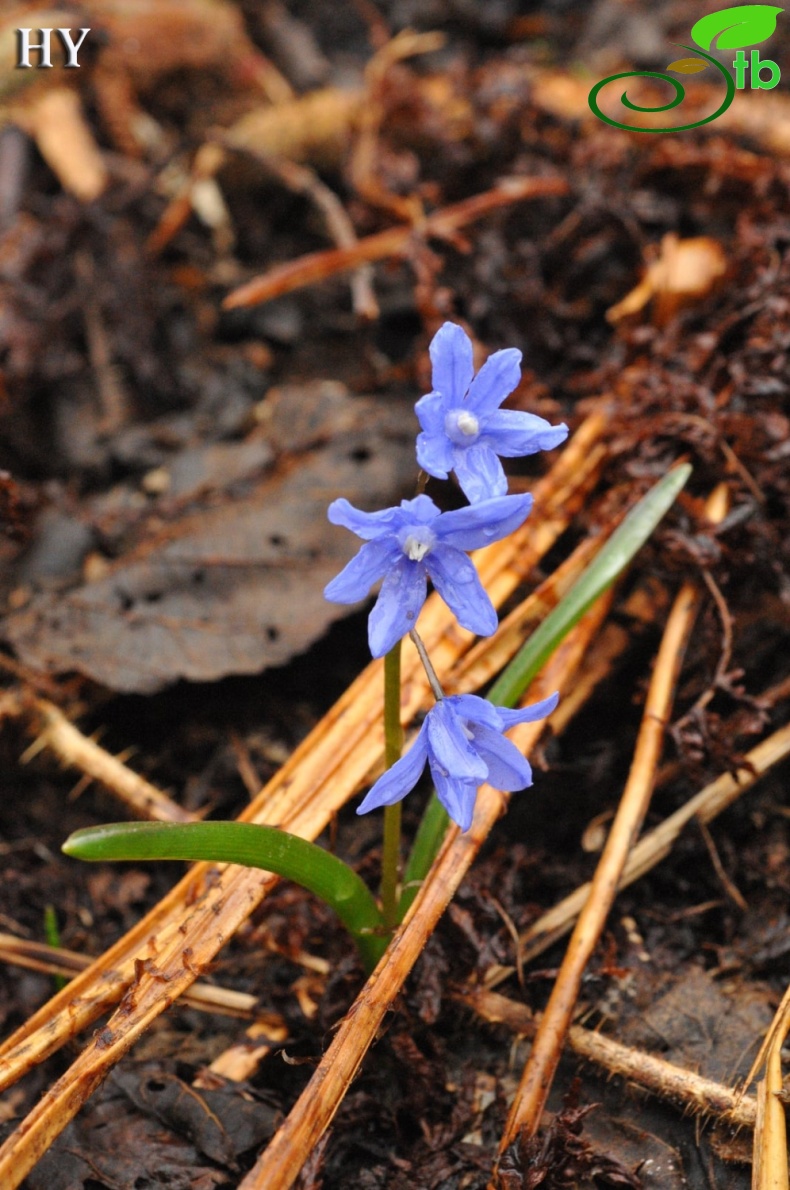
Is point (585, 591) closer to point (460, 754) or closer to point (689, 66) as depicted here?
point (460, 754)

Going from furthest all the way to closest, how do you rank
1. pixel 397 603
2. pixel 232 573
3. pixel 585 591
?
pixel 232 573, pixel 585 591, pixel 397 603

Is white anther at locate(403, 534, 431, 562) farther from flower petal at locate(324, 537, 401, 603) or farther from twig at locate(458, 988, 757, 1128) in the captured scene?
twig at locate(458, 988, 757, 1128)

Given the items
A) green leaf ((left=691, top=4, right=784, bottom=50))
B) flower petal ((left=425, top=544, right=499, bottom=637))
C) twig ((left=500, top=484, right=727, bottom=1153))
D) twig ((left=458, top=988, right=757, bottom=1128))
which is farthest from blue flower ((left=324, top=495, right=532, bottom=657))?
green leaf ((left=691, top=4, right=784, bottom=50))

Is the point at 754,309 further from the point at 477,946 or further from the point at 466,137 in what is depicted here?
the point at 477,946

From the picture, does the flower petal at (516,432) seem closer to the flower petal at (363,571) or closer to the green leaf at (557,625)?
the flower petal at (363,571)

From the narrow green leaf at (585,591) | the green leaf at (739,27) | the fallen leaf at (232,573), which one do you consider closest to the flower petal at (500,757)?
the narrow green leaf at (585,591)

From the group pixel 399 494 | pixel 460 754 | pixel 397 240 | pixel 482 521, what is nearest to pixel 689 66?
pixel 397 240
